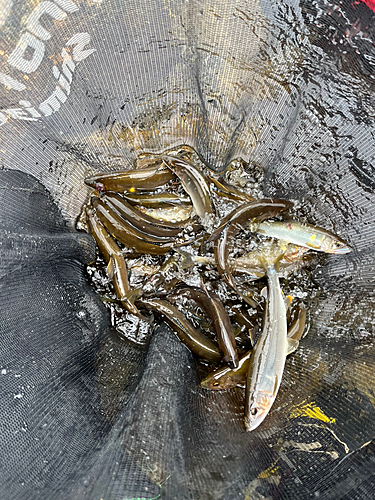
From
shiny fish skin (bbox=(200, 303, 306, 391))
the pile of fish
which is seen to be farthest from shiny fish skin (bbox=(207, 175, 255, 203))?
shiny fish skin (bbox=(200, 303, 306, 391))

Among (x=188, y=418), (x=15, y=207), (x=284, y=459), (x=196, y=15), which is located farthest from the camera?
(x=196, y=15)

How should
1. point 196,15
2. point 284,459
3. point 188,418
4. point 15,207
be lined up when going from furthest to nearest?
point 196,15
point 15,207
point 188,418
point 284,459

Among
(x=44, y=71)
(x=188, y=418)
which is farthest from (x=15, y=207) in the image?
(x=188, y=418)

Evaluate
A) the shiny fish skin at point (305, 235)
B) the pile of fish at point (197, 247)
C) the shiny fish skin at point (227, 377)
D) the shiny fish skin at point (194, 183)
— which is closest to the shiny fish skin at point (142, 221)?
the pile of fish at point (197, 247)

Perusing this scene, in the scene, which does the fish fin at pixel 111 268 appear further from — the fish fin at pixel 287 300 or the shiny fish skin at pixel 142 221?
the fish fin at pixel 287 300

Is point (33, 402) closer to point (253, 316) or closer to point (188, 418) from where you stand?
point (188, 418)

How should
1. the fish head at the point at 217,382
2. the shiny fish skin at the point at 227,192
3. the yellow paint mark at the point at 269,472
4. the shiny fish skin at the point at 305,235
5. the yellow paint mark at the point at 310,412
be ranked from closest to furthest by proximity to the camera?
the yellow paint mark at the point at 269,472, the yellow paint mark at the point at 310,412, the fish head at the point at 217,382, the shiny fish skin at the point at 305,235, the shiny fish skin at the point at 227,192

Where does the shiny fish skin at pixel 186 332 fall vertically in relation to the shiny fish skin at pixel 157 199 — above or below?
below
